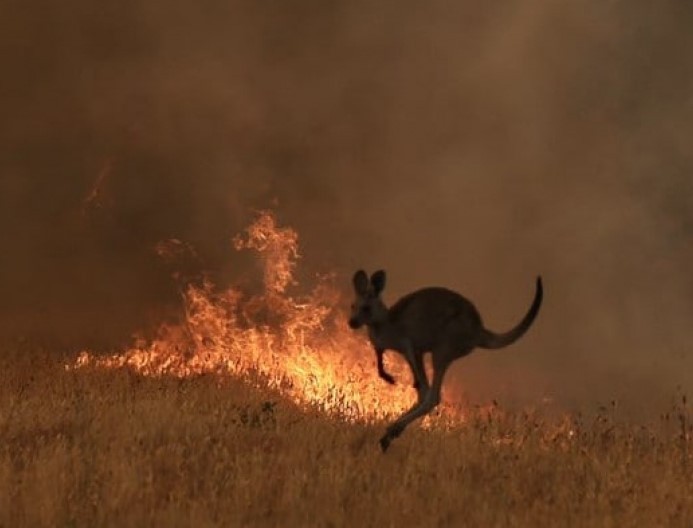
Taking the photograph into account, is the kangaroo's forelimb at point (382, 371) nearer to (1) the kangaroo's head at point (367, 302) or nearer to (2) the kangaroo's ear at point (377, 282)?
(1) the kangaroo's head at point (367, 302)

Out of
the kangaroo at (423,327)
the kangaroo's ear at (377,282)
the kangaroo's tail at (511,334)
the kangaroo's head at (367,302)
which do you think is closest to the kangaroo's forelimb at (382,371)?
the kangaroo at (423,327)

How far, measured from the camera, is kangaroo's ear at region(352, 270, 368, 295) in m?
10.9

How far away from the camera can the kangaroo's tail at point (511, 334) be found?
11012 millimetres

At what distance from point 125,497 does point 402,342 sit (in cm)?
377

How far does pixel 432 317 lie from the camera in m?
11.1

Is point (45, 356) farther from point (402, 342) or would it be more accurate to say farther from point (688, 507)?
point (688, 507)

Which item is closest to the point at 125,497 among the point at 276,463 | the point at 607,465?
the point at 276,463

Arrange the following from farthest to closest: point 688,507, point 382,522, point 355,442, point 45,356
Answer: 1. point 45,356
2. point 355,442
3. point 688,507
4. point 382,522

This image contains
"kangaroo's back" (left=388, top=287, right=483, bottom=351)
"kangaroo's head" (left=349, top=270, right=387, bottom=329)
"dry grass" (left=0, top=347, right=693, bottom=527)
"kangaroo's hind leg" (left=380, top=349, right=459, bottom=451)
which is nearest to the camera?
"dry grass" (left=0, top=347, right=693, bottom=527)

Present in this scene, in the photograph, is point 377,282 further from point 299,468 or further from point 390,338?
point 299,468

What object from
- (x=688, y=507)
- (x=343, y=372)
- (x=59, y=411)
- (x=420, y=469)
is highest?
(x=343, y=372)

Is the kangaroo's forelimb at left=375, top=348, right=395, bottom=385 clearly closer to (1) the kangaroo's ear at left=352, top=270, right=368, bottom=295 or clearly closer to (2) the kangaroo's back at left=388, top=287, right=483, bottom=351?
(2) the kangaroo's back at left=388, top=287, right=483, bottom=351

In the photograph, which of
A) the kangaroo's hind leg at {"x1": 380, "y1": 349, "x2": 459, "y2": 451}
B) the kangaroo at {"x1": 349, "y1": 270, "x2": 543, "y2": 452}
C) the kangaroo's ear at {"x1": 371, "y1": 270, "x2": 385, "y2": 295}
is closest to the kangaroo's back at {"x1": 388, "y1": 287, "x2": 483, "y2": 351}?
the kangaroo at {"x1": 349, "y1": 270, "x2": 543, "y2": 452}

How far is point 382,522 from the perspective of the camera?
25.5 ft
